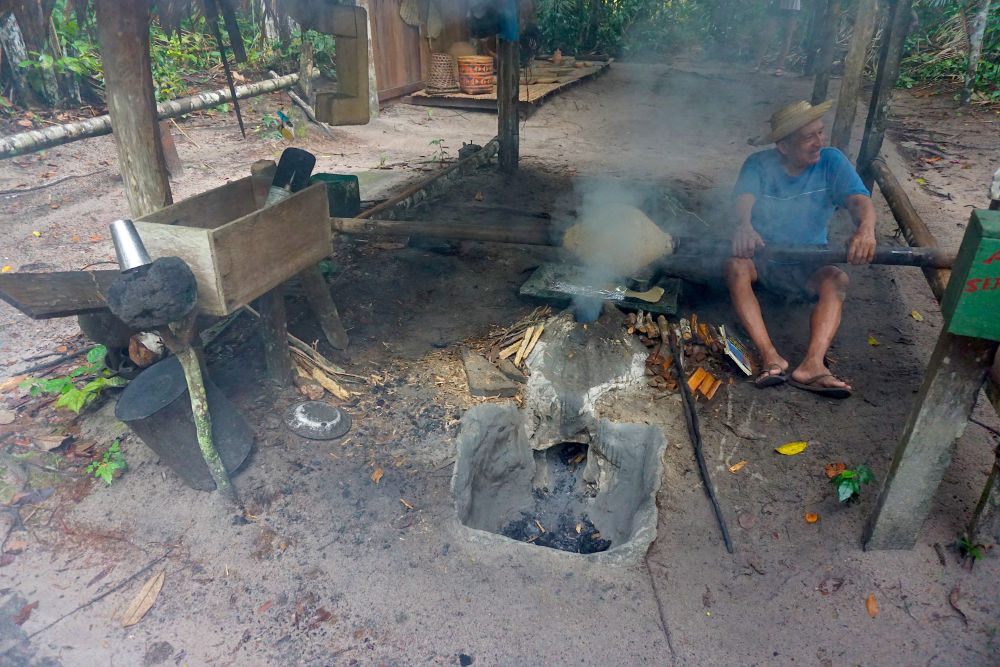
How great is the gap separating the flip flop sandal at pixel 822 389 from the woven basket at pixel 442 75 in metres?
10.7

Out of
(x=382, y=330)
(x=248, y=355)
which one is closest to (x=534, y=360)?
(x=382, y=330)

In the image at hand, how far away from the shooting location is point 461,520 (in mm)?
3043

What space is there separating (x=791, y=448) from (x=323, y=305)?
3.03 meters

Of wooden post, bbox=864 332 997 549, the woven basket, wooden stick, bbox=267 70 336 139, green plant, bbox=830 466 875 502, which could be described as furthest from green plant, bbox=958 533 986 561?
the woven basket

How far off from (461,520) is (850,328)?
332 centimetres

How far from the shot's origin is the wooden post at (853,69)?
5.41 metres

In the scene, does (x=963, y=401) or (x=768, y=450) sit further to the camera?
(x=768, y=450)

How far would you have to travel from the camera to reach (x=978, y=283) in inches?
80.7

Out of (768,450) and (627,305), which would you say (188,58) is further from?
(768,450)

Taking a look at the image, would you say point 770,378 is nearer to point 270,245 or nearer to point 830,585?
point 830,585

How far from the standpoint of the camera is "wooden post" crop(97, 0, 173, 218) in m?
3.08

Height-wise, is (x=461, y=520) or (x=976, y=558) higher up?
(x=976, y=558)

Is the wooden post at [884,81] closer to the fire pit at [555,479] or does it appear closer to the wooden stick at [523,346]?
the wooden stick at [523,346]

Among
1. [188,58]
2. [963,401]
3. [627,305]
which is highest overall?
[188,58]
